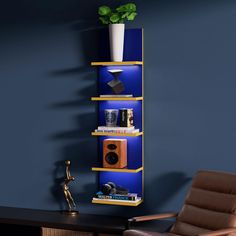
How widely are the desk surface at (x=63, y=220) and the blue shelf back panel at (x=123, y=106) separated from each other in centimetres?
78

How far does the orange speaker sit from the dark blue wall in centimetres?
25

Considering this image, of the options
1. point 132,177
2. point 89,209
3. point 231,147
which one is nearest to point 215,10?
point 231,147

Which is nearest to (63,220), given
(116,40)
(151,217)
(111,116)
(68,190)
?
(68,190)

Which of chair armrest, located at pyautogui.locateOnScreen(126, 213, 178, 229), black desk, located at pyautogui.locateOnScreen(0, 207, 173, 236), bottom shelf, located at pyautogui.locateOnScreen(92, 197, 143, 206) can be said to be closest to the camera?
chair armrest, located at pyautogui.locateOnScreen(126, 213, 178, 229)

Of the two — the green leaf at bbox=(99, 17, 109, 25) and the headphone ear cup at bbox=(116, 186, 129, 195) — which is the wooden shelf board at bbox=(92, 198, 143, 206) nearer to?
the headphone ear cup at bbox=(116, 186, 129, 195)

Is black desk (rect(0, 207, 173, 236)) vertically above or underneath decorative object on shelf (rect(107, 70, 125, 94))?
underneath

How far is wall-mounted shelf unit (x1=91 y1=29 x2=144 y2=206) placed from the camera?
170 inches

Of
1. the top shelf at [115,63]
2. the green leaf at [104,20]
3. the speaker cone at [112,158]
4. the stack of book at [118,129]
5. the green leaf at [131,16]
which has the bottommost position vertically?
the speaker cone at [112,158]

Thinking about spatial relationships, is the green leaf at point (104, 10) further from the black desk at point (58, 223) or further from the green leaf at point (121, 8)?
the black desk at point (58, 223)

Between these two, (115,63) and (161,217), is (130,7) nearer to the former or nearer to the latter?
(115,63)

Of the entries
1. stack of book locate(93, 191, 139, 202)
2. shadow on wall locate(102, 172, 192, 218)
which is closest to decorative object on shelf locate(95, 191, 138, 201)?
stack of book locate(93, 191, 139, 202)

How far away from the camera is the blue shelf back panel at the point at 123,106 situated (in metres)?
4.39

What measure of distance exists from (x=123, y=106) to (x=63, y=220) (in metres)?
1.05

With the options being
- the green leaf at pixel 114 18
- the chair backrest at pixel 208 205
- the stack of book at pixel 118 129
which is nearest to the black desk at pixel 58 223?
the chair backrest at pixel 208 205
